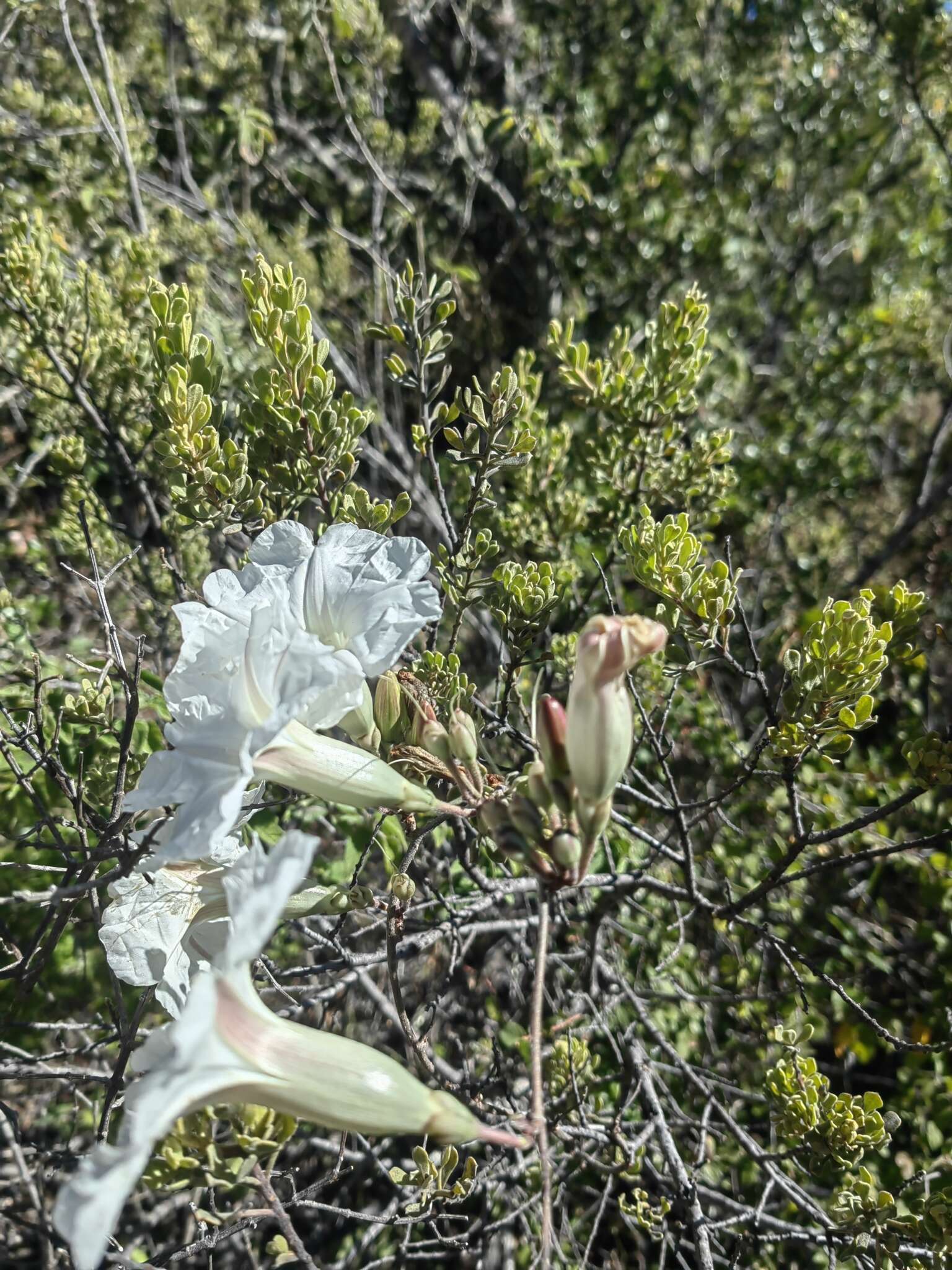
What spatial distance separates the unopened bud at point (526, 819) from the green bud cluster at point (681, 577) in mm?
555

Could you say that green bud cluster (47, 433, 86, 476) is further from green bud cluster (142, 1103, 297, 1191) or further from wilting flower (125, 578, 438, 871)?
green bud cluster (142, 1103, 297, 1191)

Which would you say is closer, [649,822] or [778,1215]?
[778,1215]

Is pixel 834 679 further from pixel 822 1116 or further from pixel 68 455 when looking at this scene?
pixel 68 455

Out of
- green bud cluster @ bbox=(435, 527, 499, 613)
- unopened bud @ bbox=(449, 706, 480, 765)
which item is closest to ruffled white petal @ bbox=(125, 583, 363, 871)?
unopened bud @ bbox=(449, 706, 480, 765)

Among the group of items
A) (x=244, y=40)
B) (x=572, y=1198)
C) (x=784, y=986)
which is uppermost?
(x=244, y=40)

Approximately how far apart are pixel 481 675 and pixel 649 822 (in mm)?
680

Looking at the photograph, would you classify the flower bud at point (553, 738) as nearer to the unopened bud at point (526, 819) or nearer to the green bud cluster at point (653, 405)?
the unopened bud at point (526, 819)

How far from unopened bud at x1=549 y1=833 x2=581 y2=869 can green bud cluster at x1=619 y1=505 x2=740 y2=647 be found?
57cm

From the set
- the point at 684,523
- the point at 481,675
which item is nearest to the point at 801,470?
the point at 481,675

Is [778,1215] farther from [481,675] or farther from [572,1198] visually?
[481,675]

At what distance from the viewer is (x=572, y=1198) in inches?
86.8

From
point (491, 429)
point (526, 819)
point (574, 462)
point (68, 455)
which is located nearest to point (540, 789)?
point (526, 819)

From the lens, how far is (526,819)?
33.5 inches

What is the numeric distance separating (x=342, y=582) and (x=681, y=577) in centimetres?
54
